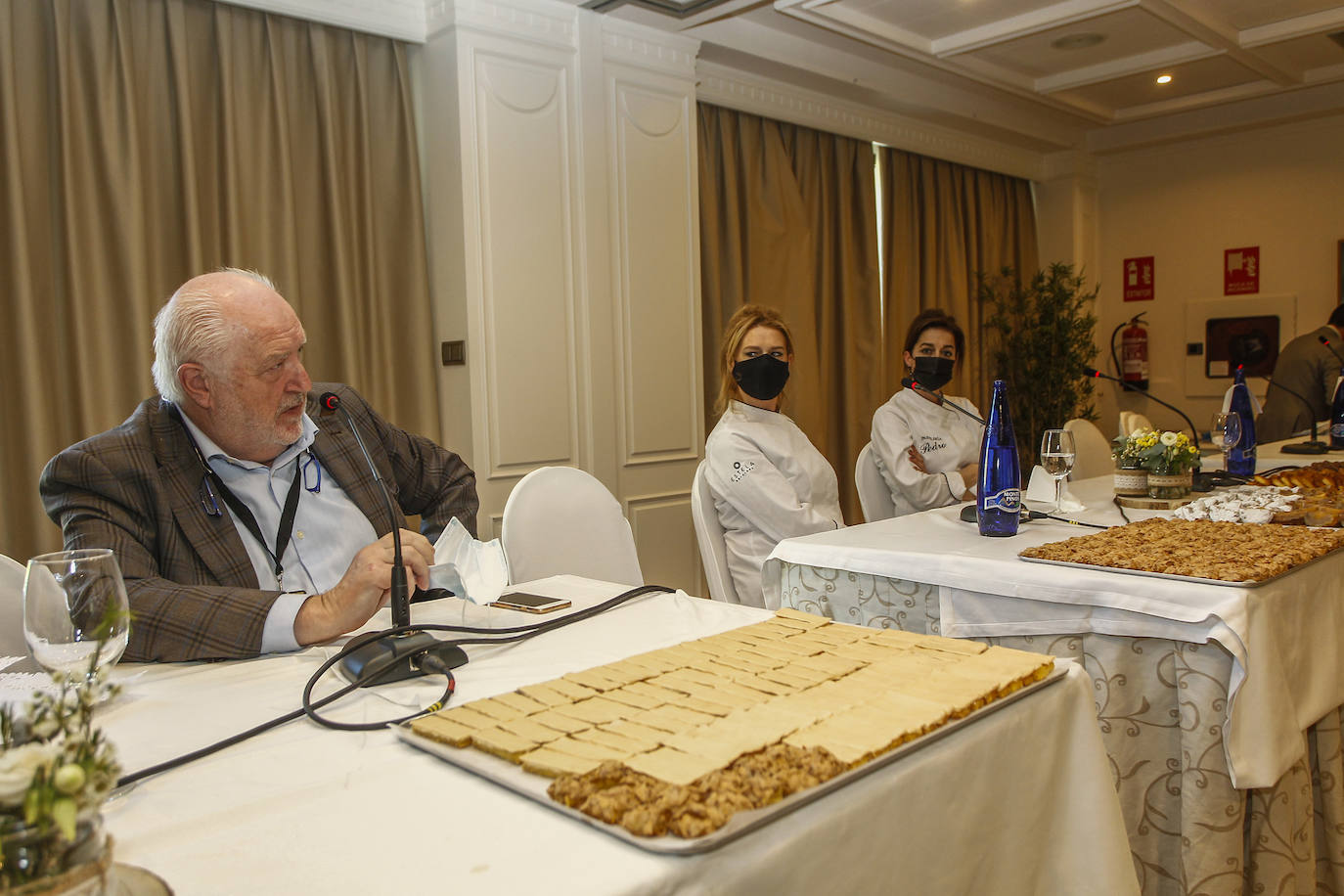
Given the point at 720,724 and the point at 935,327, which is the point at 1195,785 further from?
the point at 935,327

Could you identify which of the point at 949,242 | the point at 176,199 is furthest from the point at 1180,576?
the point at 949,242

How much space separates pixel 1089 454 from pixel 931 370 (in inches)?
30.5

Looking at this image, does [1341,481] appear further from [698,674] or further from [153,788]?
[153,788]

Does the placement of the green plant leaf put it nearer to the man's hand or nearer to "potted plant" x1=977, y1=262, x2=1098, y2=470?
the man's hand

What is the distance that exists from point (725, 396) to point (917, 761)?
7.24ft

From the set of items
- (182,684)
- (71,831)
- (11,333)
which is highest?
(11,333)

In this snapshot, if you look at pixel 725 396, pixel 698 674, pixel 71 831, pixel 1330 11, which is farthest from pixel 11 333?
pixel 1330 11

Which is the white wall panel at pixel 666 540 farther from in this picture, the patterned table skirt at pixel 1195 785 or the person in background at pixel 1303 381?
the person in background at pixel 1303 381

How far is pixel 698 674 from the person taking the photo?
41.5 inches

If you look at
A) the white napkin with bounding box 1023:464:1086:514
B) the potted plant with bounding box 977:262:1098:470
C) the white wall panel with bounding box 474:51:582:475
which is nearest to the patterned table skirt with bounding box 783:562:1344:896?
the white napkin with bounding box 1023:464:1086:514

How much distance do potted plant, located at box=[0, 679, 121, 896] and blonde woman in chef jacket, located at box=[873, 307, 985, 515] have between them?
114 inches

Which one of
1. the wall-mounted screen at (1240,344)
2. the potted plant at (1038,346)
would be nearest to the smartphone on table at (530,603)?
the potted plant at (1038,346)

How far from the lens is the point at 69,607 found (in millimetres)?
928

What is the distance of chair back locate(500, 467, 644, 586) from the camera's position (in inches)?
81.0
